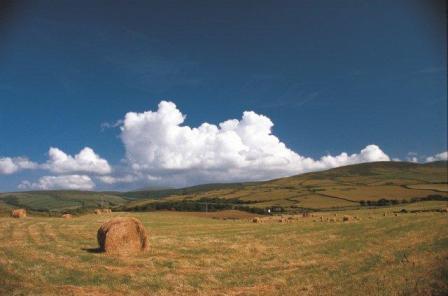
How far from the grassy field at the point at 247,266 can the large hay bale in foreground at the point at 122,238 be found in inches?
41.1

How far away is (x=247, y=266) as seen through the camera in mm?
18625

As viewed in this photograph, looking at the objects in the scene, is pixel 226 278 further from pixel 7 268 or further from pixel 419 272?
pixel 7 268

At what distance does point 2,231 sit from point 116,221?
46.8 feet

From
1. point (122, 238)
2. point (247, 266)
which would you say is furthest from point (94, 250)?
point (247, 266)

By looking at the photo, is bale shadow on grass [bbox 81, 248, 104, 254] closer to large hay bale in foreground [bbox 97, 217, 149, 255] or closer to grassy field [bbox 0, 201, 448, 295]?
grassy field [bbox 0, 201, 448, 295]

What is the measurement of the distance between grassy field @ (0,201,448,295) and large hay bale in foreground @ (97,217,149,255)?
1045mm

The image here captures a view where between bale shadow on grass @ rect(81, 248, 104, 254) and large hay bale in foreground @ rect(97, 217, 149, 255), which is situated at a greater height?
large hay bale in foreground @ rect(97, 217, 149, 255)

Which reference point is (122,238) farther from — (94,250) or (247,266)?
(247,266)

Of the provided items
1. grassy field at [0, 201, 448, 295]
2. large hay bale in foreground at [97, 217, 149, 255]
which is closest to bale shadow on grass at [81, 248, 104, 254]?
grassy field at [0, 201, 448, 295]

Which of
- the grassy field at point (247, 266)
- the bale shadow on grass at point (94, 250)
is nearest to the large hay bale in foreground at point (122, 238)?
the bale shadow on grass at point (94, 250)

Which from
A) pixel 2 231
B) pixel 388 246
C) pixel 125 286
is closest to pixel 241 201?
pixel 2 231

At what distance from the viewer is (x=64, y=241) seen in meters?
28.4

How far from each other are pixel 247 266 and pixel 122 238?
9.29 metres

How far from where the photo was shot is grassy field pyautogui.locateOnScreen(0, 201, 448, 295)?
14000mm
